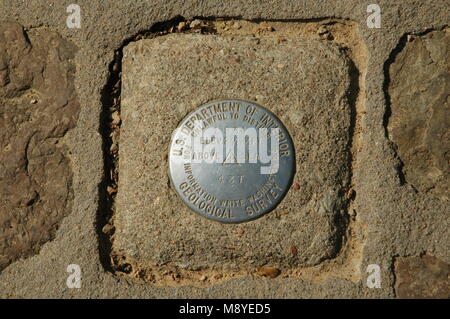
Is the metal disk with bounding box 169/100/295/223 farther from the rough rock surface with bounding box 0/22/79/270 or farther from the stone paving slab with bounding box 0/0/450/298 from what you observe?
the rough rock surface with bounding box 0/22/79/270

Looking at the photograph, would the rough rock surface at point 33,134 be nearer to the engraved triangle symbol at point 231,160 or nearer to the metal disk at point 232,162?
the metal disk at point 232,162

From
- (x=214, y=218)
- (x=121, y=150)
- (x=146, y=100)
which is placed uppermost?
(x=146, y=100)

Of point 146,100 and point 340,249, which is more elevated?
point 146,100

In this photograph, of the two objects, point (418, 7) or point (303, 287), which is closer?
point (303, 287)

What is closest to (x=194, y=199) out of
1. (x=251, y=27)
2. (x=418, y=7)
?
(x=251, y=27)

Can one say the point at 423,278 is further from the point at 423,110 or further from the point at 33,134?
the point at 33,134

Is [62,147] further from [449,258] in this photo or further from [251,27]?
[449,258]

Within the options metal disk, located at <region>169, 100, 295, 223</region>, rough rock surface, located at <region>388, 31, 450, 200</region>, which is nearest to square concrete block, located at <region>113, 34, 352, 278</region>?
metal disk, located at <region>169, 100, 295, 223</region>
